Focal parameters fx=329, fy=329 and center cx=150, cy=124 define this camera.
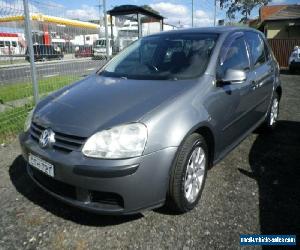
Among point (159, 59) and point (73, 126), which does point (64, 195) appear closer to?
point (73, 126)

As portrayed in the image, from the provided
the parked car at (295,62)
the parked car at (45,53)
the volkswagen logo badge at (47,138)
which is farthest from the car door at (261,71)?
the parked car at (295,62)

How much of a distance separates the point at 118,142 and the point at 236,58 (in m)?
2.11

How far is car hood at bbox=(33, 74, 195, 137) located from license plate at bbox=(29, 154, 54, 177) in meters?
0.30

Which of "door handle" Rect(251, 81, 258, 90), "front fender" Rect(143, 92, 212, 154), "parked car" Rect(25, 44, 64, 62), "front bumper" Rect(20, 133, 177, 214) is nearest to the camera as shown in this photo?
"front bumper" Rect(20, 133, 177, 214)

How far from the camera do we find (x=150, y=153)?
8.17 feet

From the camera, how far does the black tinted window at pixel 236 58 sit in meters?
3.59

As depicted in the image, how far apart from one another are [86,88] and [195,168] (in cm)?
142

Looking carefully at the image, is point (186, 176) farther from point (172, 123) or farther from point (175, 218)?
point (172, 123)

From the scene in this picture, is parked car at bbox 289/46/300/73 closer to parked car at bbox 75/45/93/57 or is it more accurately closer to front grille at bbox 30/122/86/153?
parked car at bbox 75/45/93/57

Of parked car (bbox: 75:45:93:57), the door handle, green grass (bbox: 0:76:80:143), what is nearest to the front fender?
the door handle

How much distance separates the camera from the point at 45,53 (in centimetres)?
707

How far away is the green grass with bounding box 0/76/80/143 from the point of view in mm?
5453

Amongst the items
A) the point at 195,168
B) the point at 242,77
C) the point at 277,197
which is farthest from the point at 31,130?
the point at 277,197

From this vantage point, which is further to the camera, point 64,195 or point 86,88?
point 86,88
